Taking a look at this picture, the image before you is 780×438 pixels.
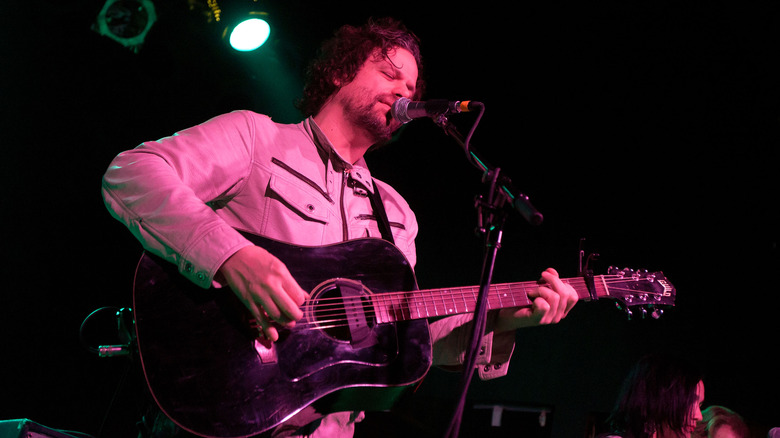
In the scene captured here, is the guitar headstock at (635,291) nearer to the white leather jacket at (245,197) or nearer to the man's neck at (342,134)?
the white leather jacket at (245,197)

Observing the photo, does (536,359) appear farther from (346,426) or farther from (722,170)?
(346,426)

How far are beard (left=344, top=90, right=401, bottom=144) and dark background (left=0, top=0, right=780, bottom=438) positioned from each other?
5.41 ft

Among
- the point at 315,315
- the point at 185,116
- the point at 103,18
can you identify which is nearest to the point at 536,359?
the point at 315,315

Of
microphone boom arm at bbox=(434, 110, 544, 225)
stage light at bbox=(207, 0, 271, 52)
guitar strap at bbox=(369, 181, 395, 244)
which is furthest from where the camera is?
stage light at bbox=(207, 0, 271, 52)

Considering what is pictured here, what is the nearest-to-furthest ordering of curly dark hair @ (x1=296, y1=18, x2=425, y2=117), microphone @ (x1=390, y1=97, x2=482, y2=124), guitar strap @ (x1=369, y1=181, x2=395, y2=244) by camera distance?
microphone @ (x1=390, y1=97, x2=482, y2=124)
guitar strap @ (x1=369, y1=181, x2=395, y2=244)
curly dark hair @ (x1=296, y1=18, x2=425, y2=117)

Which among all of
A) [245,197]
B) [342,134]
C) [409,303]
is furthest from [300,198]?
[409,303]

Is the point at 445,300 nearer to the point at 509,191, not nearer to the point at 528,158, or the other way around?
the point at 509,191

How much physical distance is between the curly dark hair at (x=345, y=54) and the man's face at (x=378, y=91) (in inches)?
3.0

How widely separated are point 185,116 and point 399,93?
190 centimetres

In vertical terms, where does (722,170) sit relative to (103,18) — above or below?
below

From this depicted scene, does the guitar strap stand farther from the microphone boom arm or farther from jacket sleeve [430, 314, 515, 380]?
the microphone boom arm

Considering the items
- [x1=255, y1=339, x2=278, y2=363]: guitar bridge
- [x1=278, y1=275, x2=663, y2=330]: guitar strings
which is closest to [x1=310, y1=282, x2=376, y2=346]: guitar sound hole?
[x1=278, y1=275, x2=663, y2=330]: guitar strings

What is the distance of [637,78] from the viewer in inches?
174

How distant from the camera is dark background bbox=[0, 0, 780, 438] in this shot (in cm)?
321
